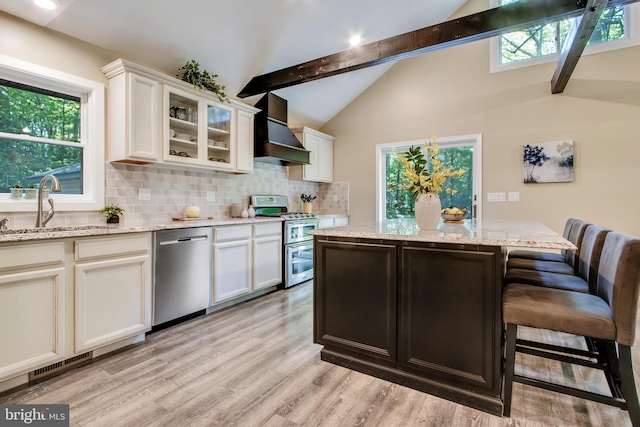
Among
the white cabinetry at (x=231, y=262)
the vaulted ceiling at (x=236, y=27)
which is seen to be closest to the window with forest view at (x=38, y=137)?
the vaulted ceiling at (x=236, y=27)

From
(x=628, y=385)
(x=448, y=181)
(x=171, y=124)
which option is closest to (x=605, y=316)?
(x=628, y=385)

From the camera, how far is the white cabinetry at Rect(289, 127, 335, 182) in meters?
4.77

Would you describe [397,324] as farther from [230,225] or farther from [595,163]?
[595,163]

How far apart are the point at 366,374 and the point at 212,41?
3.27 meters

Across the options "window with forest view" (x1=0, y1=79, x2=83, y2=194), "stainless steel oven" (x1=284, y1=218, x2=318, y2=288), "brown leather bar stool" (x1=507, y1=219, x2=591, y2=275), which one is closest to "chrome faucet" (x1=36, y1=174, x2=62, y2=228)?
"window with forest view" (x1=0, y1=79, x2=83, y2=194)

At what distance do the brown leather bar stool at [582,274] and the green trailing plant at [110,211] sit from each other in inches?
121

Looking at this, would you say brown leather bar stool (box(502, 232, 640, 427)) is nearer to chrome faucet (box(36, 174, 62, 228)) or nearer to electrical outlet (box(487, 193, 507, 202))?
electrical outlet (box(487, 193, 507, 202))

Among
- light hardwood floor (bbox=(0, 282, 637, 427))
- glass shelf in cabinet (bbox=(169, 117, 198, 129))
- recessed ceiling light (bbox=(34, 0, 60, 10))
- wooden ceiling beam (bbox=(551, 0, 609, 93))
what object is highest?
wooden ceiling beam (bbox=(551, 0, 609, 93))

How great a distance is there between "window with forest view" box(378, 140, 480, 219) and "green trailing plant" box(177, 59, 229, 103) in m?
2.25

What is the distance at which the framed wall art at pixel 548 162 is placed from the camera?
3729mm

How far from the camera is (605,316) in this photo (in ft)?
4.70

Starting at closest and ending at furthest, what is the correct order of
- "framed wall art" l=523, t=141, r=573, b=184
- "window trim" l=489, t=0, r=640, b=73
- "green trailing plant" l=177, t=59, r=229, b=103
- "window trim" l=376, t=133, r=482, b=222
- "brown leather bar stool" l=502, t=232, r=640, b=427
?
"brown leather bar stool" l=502, t=232, r=640, b=427 < "green trailing plant" l=177, t=59, r=229, b=103 < "window trim" l=489, t=0, r=640, b=73 < "framed wall art" l=523, t=141, r=573, b=184 < "window trim" l=376, t=133, r=482, b=222

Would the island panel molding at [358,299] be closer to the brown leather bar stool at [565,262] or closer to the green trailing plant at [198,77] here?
the brown leather bar stool at [565,262]

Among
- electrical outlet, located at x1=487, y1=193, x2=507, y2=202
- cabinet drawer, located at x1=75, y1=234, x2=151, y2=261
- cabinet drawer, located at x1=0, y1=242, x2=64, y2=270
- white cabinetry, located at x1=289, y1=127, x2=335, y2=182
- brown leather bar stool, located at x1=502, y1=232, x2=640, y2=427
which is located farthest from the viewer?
white cabinetry, located at x1=289, y1=127, x2=335, y2=182
